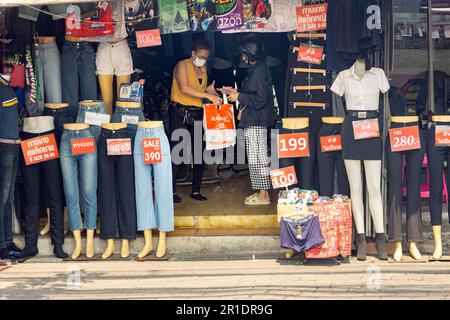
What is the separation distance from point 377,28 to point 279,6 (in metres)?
1.27

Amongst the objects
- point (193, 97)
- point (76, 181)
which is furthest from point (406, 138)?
point (76, 181)

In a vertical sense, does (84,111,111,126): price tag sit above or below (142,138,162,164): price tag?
above

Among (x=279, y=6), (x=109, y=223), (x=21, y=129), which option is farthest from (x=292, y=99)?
(x=21, y=129)

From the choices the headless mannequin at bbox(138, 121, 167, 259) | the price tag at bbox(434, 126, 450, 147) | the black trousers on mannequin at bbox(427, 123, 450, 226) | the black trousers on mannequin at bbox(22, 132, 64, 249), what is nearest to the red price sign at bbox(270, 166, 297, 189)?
the headless mannequin at bbox(138, 121, 167, 259)

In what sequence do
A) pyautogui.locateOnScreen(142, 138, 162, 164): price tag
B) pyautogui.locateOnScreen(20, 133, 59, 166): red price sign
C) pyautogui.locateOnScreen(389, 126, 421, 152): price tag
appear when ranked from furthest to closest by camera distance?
pyautogui.locateOnScreen(20, 133, 59, 166): red price sign < pyautogui.locateOnScreen(142, 138, 162, 164): price tag < pyautogui.locateOnScreen(389, 126, 421, 152): price tag

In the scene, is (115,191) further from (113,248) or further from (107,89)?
(107,89)

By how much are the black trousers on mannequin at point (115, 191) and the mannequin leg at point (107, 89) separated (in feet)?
2.56

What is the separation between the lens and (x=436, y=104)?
9.94 m

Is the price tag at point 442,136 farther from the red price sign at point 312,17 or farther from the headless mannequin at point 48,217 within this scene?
the headless mannequin at point 48,217

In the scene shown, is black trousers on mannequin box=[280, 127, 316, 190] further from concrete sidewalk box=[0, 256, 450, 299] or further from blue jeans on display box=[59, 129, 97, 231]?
blue jeans on display box=[59, 129, 97, 231]

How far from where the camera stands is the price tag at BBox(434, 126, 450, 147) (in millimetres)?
8922

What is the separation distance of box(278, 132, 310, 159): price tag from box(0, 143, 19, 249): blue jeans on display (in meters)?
3.06

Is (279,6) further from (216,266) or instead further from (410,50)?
(216,266)

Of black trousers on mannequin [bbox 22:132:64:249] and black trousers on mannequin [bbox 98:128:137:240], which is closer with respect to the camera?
black trousers on mannequin [bbox 98:128:137:240]
